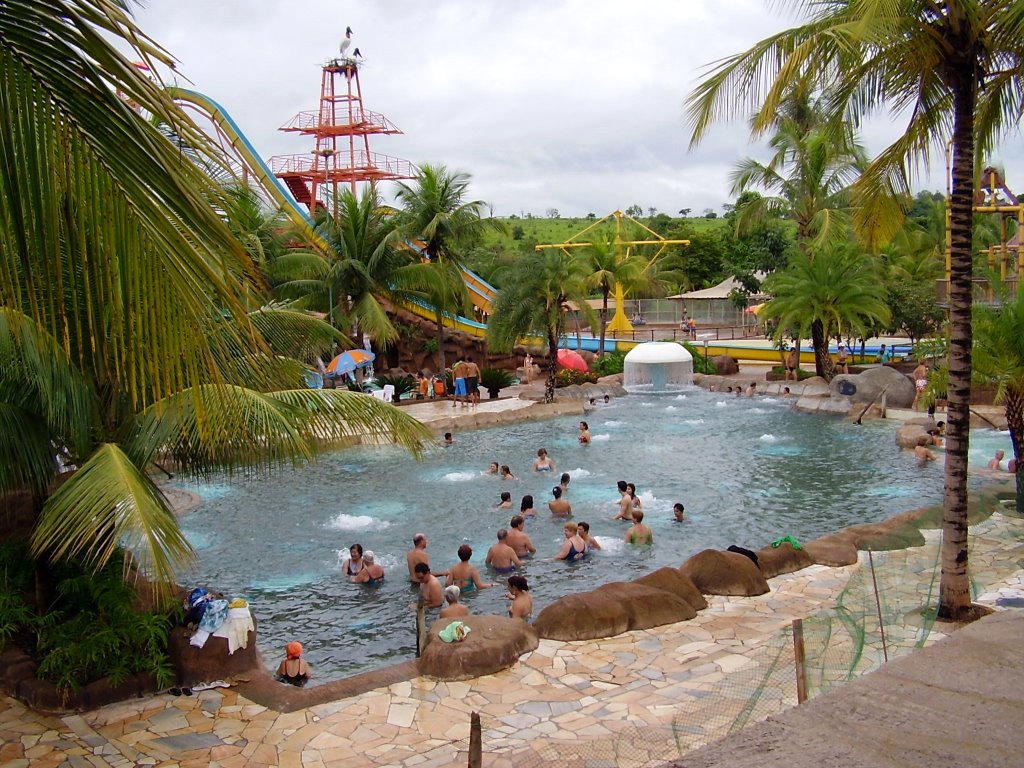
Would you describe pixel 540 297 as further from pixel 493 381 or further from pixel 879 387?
pixel 879 387

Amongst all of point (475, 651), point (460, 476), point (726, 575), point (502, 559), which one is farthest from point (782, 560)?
point (460, 476)

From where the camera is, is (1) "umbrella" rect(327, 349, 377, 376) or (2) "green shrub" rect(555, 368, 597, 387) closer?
(1) "umbrella" rect(327, 349, 377, 376)

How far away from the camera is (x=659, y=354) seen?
1114 inches

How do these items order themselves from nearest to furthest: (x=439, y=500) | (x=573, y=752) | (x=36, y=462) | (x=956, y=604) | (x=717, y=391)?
(x=573, y=752)
(x=36, y=462)
(x=956, y=604)
(x=439, y=500)
(x=717, y=391)

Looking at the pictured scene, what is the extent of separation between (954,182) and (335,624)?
25.8ft

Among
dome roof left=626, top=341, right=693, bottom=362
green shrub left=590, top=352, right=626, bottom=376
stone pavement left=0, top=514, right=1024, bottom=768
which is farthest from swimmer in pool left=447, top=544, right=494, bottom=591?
green shrub left=590, top=352, right=626, bottom=376

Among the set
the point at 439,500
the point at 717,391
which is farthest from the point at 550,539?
the point at 717,391

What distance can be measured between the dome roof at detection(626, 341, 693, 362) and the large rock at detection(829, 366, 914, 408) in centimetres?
526

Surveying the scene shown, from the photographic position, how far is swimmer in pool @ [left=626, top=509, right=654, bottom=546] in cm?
1317

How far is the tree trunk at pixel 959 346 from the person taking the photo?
7758 mm

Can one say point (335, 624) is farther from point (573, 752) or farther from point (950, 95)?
point (950, 95)

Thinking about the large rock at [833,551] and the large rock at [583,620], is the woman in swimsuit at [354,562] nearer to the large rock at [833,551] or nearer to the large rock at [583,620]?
the large rock at [583,620]

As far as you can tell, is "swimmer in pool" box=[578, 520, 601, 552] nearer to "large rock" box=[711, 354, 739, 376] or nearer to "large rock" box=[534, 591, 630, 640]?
"large rock" box=[534, 591, 630, 640]

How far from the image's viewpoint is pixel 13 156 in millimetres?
2582
